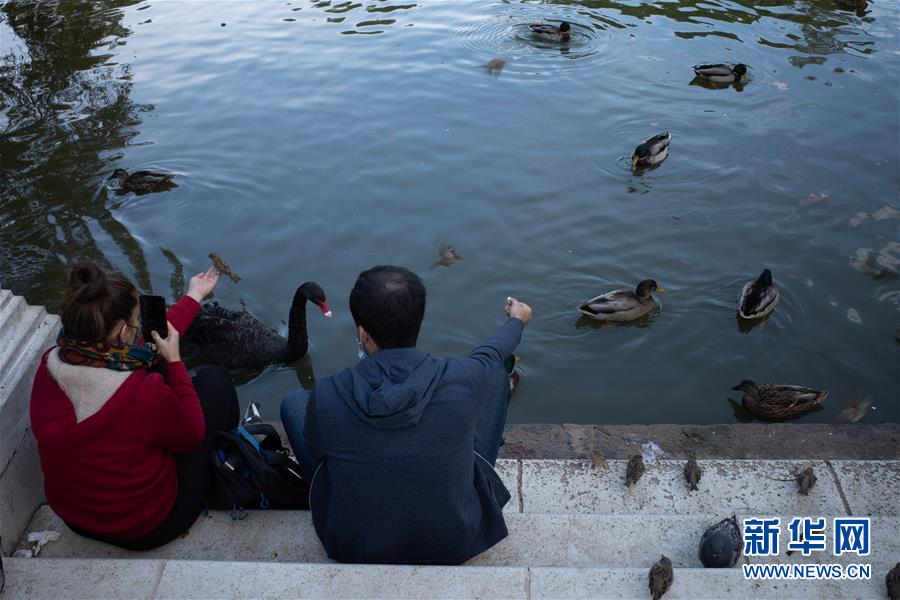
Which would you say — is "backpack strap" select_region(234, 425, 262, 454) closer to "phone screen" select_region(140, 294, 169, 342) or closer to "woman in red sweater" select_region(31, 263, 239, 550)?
"woman in red sweater" select_region(31, 263, 239, 550)

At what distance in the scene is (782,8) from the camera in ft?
47.9

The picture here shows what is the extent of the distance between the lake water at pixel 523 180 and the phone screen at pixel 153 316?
3.25 m

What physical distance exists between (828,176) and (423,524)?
26.4 ft

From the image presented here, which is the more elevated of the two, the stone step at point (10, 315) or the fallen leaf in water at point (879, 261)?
the stone step at point (10, 315)

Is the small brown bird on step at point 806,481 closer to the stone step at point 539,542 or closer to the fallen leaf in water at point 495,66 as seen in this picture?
the stone step at point 539,542

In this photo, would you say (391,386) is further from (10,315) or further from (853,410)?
(853,410)

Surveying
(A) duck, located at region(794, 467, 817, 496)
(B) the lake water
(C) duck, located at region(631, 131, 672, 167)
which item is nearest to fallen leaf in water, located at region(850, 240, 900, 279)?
(B) the lake water

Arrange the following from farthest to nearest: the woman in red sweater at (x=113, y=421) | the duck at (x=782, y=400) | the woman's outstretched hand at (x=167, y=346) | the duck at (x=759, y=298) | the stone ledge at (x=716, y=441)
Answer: the duck at (x=759, y=298) < the duck at (x=782, y=400) < the stone ledge at (x=716, y=441) < the woman's outstretched hand at (x=167, y=346) < the woman in red sweater at (x=113, y=421)

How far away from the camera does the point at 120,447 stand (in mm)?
3539

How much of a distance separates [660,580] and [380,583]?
117cm

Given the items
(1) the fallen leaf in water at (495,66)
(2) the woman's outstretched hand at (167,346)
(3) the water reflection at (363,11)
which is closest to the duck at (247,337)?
(2) the woman's outstretched hand at (167,346)

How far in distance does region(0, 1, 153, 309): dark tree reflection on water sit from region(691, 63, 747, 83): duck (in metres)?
8.35

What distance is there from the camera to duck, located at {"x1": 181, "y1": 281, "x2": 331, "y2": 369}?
23.6 feet

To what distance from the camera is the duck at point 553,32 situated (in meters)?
13.4
